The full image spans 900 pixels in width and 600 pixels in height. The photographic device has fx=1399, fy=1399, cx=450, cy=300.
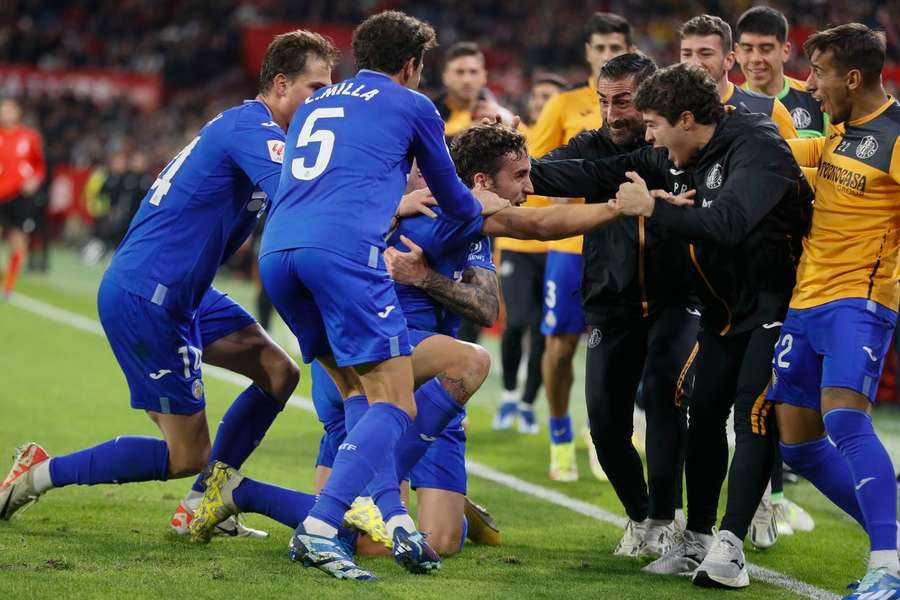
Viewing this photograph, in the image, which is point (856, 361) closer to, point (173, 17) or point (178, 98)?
point (178, 98)

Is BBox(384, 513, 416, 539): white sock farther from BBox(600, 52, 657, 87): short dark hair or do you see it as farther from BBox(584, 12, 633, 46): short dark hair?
BBox(584, 12, 633, 46): short dark hair

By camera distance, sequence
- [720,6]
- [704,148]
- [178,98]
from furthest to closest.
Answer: [178,98] < [720,6] < [704,148]

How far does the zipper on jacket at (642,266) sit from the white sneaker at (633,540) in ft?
3.11

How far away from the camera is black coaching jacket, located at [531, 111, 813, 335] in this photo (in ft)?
17.2

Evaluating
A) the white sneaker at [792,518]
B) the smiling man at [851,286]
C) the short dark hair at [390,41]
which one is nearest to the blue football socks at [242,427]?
the short dark hair at [390,41]

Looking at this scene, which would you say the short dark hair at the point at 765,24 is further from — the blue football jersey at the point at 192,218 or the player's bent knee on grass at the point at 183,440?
the player's bent knee on grass at the point at 183,440

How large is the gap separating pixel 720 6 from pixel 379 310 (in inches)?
609

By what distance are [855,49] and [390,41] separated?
70.1 inches

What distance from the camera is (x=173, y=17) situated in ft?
114

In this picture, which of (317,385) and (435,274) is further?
(317,385)

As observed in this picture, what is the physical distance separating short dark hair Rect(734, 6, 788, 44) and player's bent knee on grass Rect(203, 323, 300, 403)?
11.0 ft

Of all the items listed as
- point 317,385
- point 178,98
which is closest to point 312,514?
point 317,385

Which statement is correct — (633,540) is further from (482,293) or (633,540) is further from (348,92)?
(348,92)

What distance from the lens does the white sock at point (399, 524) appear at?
5.30 m
